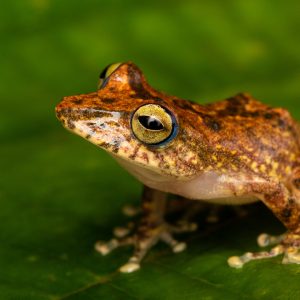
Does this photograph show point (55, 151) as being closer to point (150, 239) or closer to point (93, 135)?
point (150, 239)

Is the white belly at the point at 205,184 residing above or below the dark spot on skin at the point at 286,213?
above

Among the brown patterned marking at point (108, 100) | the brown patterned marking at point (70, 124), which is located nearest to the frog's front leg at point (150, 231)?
the brown patterned marking at point (108, 100)

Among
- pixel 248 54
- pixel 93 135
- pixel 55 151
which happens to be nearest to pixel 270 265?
pixel 93 135

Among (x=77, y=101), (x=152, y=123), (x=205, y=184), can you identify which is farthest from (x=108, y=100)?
(x=205, y=184)

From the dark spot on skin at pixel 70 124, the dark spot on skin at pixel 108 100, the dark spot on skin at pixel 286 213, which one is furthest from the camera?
the dark spot on skin at pixel 286 213

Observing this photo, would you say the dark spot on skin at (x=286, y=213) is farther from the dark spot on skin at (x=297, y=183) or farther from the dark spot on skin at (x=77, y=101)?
the dark spot on skin at (x=77, y=101)

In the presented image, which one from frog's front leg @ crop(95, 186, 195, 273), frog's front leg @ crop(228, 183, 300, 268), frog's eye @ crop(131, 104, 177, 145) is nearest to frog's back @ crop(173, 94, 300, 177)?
frog's front leg @ crop(228, 183, 300, 268)

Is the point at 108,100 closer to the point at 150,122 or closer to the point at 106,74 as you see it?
the point at 150,122
